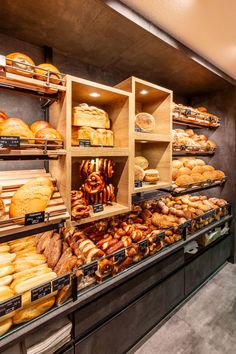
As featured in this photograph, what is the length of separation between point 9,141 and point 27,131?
0.14m

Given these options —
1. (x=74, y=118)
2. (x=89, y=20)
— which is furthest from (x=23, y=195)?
(x=89, y=20)

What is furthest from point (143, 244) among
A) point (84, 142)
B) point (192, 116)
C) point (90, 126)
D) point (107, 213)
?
point (192, 116)

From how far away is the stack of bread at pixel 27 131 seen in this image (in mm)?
1108

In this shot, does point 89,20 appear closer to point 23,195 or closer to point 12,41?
point 12,41

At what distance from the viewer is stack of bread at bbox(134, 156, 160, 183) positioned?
1.83 m

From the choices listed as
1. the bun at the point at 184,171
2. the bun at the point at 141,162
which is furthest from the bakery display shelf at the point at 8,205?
the bun at the point at 184,171

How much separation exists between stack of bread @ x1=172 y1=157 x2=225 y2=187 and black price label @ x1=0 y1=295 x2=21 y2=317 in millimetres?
1862

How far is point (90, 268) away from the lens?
1332mm

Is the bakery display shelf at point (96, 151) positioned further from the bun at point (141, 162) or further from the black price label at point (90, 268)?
the black price label at point (90, 268)

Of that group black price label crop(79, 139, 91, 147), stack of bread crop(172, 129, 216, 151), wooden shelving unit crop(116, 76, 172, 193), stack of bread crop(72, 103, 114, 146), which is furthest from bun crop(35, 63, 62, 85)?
stack of bread crop(172, 129, 216, 151)

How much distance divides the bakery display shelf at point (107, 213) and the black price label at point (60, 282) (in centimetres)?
32

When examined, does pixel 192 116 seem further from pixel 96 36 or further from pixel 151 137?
pixel 96 36

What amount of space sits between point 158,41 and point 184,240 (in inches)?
74.3

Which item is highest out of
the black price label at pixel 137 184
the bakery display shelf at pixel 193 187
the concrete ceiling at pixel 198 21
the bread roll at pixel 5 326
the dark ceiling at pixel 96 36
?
the concrete ceiling at pixel 198 21
